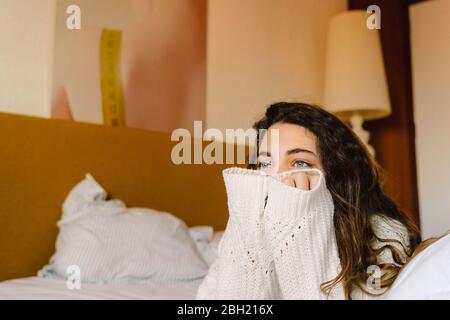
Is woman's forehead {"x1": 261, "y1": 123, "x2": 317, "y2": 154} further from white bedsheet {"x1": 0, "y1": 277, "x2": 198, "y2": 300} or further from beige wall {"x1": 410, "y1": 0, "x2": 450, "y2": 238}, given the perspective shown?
white bedsheet {"x1": 0, "y1": 277, "x2": 198, "y2": 300}

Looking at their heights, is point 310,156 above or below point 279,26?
below

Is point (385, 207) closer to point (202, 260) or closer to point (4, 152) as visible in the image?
point (202, 260)

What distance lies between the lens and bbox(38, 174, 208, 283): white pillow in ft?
3.35

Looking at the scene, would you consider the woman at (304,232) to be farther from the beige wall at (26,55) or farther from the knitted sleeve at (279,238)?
the beige wall at (26,55)

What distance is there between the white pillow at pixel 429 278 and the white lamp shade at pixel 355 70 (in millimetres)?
1600

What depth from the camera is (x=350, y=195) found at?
20.3 inches

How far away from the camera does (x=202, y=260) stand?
3.84 ft

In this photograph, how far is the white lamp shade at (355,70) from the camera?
1.83 metres

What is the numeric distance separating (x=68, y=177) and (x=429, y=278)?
3.46 feet

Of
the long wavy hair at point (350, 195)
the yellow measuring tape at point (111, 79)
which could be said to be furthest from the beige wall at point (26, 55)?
the long wavy hair at point (350, 195)

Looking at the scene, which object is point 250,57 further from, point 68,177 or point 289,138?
point 289,138
